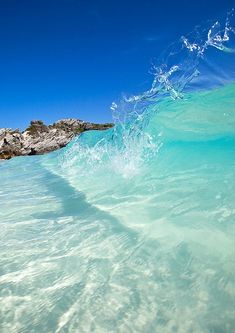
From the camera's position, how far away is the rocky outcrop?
121 ft

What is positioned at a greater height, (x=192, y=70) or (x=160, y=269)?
(x=192, y=70)

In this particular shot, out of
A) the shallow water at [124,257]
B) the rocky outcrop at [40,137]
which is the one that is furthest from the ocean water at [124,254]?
the rocky outcrop at [40,137]

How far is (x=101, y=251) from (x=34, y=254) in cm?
76

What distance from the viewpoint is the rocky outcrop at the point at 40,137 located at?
36750 mm

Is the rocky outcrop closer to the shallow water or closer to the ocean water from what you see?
the ocean water

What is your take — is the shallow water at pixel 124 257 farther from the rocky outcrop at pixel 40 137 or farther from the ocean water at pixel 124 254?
the rocky outcrop at pixel 40 137

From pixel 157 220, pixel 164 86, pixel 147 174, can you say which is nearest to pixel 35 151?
pixel 164 86

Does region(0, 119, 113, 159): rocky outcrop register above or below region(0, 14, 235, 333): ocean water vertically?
above

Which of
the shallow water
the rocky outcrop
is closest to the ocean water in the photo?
Result: the shallow water

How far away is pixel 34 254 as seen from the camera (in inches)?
146

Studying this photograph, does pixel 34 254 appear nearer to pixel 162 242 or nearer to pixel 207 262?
pixel 162 242

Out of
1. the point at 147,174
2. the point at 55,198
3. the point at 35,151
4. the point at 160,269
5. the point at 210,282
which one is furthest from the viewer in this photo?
the point at 35,151

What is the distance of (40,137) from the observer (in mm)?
39375

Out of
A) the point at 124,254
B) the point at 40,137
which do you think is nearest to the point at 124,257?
the point at 124,254
